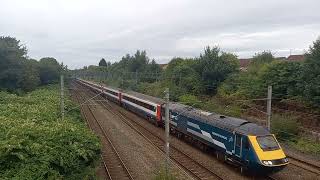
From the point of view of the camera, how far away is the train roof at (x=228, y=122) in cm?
2017

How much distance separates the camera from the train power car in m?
19.1

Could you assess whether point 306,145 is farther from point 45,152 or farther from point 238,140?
point 45,152

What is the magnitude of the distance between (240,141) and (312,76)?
14400 mm

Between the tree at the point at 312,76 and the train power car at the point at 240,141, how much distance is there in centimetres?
1012

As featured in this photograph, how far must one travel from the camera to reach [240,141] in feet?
66.6

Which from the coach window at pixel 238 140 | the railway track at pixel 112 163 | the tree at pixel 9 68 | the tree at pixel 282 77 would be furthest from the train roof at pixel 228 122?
the tree at pixel 9 68

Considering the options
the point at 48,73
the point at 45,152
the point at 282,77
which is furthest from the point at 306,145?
the point at 48,73

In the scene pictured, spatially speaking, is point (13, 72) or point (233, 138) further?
point (13, 72)

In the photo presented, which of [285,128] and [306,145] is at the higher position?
[285,128]

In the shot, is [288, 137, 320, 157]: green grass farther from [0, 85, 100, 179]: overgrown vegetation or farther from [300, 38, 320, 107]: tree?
[0, 85, 100, 179]: overgrown vegetation

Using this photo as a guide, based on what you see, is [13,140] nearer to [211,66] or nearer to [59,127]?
[59,127]

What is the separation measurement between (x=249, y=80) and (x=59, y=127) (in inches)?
1107

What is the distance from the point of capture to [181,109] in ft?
101

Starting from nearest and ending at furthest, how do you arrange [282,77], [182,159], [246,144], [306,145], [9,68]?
1. [246,144]
2. [182,159]
3. [306,145]
4. [282,77]
5. [9,68]
